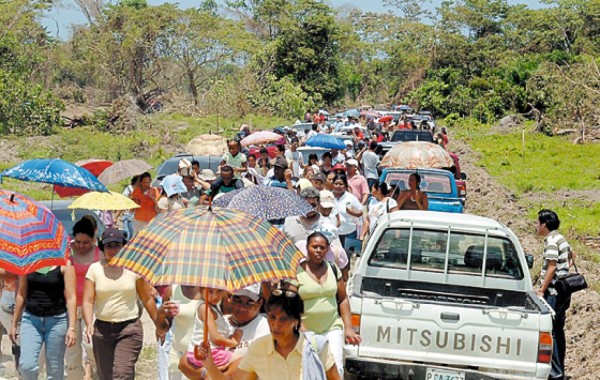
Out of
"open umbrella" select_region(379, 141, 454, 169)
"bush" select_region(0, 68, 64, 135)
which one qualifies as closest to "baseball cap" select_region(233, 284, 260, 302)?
"open umbrella" select_region(379, 141, 454, 169)

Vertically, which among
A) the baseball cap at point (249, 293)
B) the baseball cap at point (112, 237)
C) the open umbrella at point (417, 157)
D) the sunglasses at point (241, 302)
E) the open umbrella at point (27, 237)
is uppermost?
the open umbrella at point (27, 237)

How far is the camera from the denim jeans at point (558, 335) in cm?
792

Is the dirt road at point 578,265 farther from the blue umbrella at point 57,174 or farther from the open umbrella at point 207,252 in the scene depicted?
the blue umbrella at point 57,174

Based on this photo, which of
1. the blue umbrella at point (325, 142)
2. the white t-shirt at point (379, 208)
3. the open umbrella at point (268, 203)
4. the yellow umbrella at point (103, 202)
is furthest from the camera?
the blue umbrella at point (325, 142)

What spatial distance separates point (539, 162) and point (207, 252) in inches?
1096

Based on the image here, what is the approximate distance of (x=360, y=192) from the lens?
1301cm

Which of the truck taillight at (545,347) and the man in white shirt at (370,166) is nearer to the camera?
the truck taillight at (545,347)

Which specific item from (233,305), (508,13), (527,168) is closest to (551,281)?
(233,305)

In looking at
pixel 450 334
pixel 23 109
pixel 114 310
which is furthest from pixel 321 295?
pixel 23 109

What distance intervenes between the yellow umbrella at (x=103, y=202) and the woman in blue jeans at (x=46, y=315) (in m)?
2.48

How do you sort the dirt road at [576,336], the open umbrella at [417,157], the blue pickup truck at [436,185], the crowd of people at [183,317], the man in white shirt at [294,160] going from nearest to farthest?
the crowd of people at [183,317]
the dirt road at [576,336]
the open umbrella at [417,157]
the blue pickup truck at [436,185]
the man in white shirt at [294,160]

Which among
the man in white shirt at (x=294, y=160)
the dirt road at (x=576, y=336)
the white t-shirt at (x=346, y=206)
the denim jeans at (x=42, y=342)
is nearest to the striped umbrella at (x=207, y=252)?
the denim jeans at (x=42, y=342)

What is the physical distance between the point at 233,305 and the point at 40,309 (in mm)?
2069

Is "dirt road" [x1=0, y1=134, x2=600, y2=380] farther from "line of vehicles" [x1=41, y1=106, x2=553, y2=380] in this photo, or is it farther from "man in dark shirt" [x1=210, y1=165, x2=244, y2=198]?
"man in dark shirt" [x1=210, y1=165, x2=244, y2=198]
